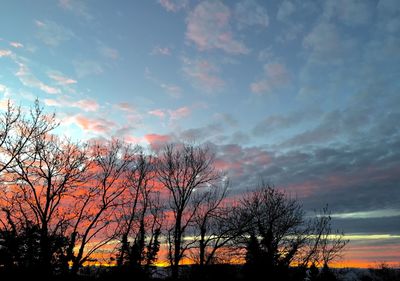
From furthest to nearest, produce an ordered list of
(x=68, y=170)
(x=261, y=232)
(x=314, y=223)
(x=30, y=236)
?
(x=314, y=223)
(x=261, y=232)
(x=68, y=170)
(x=30, y=236)

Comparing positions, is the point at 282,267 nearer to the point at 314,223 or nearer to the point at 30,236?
the point at 314,223

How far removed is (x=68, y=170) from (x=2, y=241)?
911cm

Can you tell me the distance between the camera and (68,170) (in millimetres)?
28969

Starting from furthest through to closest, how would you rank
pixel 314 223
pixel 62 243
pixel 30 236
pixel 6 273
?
1. pixel 314 223
2. pixel 62 243
3. pixel 30 236
4. pixel 6 273

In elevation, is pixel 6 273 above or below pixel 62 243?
below

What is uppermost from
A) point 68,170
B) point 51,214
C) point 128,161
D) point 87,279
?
point 128,161

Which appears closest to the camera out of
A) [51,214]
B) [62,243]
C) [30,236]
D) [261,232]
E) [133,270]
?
[30,236]

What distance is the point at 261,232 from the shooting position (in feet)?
113

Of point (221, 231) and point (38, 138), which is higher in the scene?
point (38, 138)

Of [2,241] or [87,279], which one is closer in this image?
[2,241]

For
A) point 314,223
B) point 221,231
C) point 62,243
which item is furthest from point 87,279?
point 314,223

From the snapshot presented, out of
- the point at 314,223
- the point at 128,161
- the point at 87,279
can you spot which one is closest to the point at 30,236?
the point at 87,279

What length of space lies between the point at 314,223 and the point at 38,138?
29754mm

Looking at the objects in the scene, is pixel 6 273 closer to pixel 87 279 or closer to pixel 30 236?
pixel 30 236
